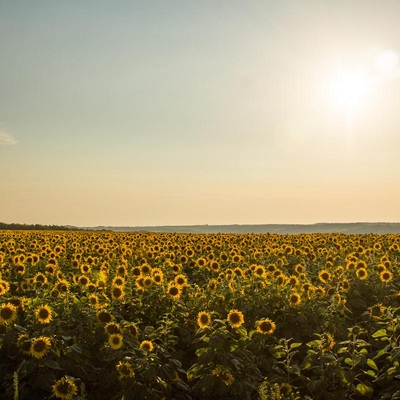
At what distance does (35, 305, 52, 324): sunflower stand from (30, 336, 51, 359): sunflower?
66 cm

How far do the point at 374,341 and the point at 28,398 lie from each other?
569cm

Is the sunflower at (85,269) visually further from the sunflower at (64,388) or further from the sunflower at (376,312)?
the sunflower at (376,312)

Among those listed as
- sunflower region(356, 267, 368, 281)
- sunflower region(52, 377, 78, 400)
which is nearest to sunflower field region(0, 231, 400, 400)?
sunflower region(52, 377, 78, 400)

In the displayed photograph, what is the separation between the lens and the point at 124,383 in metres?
7.01

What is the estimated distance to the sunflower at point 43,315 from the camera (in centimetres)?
799

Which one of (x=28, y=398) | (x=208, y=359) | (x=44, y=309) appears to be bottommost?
(x=28, y=398)

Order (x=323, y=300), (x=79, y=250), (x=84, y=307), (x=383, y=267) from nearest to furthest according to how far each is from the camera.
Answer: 1. (x=84, y=307)
2. (x=323, y=300)
3. (x=383, y=267)
4. (x=79, y=250)

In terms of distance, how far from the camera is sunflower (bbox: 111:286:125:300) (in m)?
9.68

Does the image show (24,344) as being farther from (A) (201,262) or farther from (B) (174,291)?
(A) (201,262)

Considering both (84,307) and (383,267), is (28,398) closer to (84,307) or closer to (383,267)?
(84,307)

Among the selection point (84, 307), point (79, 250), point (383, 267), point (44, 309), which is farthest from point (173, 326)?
point (79, 250)

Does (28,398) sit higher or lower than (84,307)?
lower

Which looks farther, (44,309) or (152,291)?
(152,291)

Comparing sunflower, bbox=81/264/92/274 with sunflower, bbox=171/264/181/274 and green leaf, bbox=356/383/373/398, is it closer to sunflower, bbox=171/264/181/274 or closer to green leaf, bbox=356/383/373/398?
sunflower, bbox=171/264/181/274
